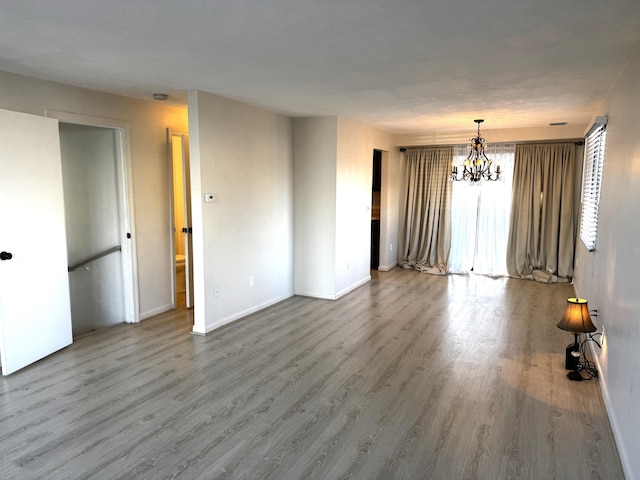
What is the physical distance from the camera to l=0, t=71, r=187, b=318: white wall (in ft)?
13.8

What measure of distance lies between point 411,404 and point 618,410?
3.99 ft

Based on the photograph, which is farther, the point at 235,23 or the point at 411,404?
the point at 411,404

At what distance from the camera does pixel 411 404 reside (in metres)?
2.96

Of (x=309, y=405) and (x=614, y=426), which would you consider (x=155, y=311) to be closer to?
(x=309, y=405)

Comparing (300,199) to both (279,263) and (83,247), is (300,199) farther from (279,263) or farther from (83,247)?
(83,247)

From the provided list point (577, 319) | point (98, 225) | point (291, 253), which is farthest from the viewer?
point (291, 253)

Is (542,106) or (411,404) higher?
(542,106)

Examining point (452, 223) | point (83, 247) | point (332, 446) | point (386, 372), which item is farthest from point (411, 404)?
point (452, 223)

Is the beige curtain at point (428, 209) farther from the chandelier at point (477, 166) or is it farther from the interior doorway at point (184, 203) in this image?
the interior doorway at point (184, 203)

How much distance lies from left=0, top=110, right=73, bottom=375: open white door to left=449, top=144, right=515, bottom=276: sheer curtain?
19.3ft

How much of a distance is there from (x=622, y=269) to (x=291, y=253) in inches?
152

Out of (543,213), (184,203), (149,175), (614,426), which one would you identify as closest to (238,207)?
(184,203)

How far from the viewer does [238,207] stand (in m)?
4.68

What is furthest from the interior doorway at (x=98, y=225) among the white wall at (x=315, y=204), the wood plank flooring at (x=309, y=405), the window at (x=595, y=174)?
the window at (x=595, y=174)
